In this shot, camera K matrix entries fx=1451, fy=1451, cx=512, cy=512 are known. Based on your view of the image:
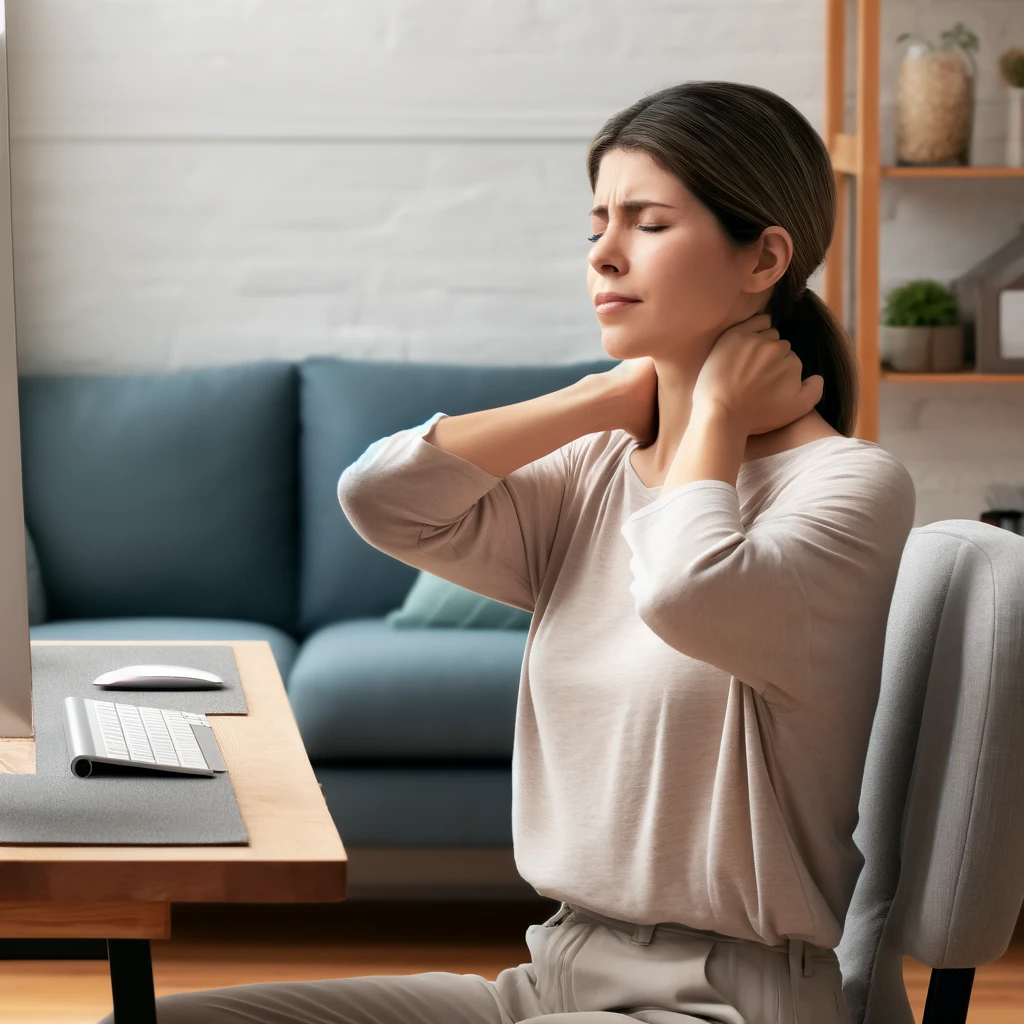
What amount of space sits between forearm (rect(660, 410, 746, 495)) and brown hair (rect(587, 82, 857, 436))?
16 centimetres

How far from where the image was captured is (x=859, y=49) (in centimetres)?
321

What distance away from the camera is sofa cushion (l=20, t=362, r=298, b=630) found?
3.22m

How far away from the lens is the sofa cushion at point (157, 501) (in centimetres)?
322

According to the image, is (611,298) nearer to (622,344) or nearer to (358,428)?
(622,344)

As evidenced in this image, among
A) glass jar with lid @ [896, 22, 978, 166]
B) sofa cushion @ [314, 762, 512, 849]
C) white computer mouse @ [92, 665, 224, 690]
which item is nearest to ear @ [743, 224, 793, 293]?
white computer mouse @ [92, 665, 224, 690]

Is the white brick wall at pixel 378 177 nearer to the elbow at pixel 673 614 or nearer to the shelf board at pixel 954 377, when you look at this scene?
the shelf board at pixel 954 377

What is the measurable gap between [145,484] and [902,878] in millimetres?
2370

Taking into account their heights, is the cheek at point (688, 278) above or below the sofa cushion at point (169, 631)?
above

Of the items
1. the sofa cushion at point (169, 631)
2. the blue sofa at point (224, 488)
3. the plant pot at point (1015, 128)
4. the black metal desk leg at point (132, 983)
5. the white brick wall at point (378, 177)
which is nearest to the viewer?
the black metal desk leg at point (132, 983)

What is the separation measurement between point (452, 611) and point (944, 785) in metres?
1.84

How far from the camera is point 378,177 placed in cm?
356

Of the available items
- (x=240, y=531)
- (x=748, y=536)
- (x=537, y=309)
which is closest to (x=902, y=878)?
(x=748, y=536)

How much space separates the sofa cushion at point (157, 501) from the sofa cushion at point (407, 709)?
704mm

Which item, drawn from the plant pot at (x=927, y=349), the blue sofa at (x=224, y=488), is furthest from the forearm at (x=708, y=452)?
the plant pot at (x=927, y=349)
